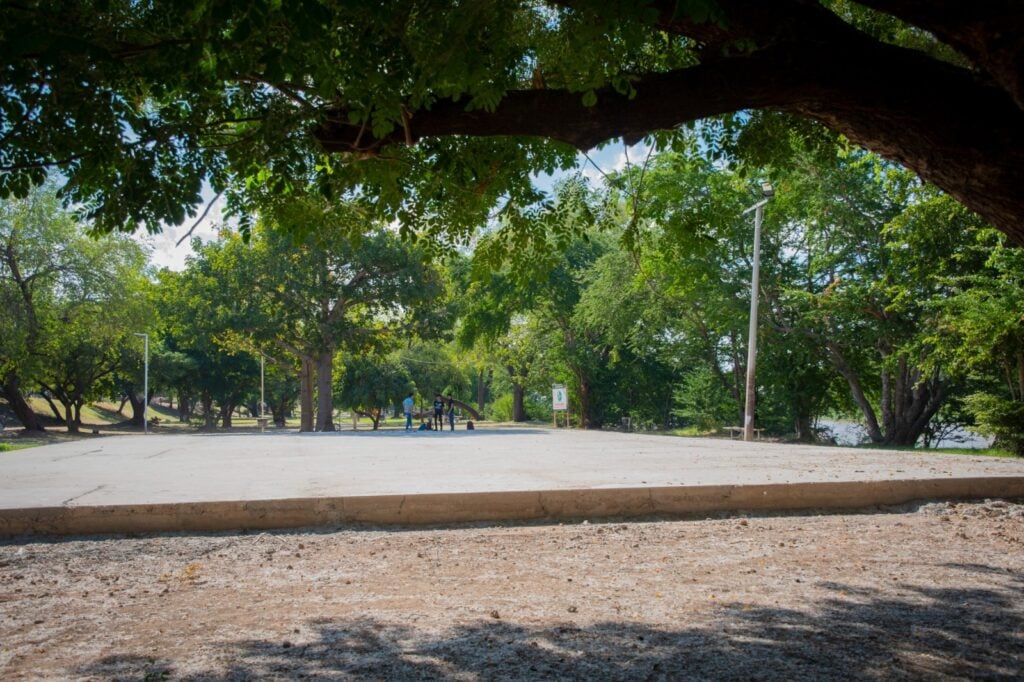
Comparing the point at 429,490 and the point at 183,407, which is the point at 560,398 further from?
the point at 183,407

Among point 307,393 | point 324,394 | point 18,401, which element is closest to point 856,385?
Result: point 324,394

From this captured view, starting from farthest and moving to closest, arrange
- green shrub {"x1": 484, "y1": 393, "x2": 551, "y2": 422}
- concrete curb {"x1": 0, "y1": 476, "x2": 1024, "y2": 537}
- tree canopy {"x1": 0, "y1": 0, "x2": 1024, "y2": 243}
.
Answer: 1. green shrub {"x1": 484, "y1": 393, "x2": 551, "y2": 422}
2. concrete curb {"x1": 0, "y1": 476, "x2": 1024, "y2": 537}
3. tree canopy {"x1": 0, "y1": 0, "x2": 1024, "y2": 243}

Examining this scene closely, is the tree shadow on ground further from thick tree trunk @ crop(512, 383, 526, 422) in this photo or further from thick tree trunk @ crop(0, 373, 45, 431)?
thick tree trunk @ crop(512, 383, 526, 422)

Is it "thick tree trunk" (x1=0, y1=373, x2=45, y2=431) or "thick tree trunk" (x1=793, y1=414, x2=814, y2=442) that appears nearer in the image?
"thick tree trunk" (x1=793, y1=414, x2=814, y2=442)

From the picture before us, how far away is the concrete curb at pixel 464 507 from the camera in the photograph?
645cm

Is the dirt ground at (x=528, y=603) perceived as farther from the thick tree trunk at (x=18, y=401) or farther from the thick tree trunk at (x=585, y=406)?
the thick tree trunk at (x=585, y=406)

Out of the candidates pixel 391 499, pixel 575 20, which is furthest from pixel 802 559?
pixel 575 20

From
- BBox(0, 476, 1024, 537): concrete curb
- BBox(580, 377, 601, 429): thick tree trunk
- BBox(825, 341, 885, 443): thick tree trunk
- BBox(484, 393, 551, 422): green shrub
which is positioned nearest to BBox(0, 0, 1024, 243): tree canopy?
BBox(0, 476, 1024, 537): concrete curb

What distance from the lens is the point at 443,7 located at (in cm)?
449

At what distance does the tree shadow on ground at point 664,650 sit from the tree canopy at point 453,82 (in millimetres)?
2297

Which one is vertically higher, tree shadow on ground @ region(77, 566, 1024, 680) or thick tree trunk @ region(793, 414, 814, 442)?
tree shadow on ground @ region(77, 566, 1024, 680)

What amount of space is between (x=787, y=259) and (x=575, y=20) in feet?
83.2

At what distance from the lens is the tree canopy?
12.7 ft

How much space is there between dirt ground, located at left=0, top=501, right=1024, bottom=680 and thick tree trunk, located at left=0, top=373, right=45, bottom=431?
3268 centimetres
